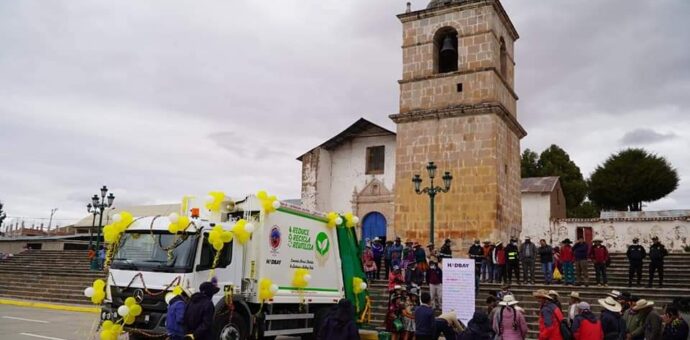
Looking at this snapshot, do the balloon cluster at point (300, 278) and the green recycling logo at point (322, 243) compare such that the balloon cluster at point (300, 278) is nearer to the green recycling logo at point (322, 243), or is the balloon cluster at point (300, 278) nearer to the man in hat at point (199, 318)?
the green recycling logo at point (322, 243)

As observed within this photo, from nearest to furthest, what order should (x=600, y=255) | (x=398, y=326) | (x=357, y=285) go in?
(x=398, y=326) < (x=357, y=285) < (x=600, y=255)

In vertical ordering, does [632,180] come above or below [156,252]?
above

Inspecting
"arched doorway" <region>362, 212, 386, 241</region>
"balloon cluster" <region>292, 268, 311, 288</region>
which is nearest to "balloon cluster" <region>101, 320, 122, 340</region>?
"balloon cluster" <region>292, 268, 311, 288</region>

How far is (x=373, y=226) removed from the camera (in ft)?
85.7

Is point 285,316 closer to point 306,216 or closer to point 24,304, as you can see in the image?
point 306,216

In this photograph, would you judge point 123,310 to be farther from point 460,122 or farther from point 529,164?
point 529,164

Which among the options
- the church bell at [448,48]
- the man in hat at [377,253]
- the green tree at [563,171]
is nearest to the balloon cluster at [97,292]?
the man in hat at [377,253]

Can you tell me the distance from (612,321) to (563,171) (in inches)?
1643

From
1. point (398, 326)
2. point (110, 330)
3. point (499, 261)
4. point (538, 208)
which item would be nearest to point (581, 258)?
point (499, 261)

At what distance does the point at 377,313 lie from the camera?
608 inches

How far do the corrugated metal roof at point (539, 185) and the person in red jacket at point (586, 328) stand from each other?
24.0 metres

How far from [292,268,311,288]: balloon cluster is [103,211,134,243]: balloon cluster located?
3243 millimetres

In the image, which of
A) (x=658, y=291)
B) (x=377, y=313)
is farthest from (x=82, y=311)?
(x=658, y=291)

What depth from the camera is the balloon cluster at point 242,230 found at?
9.62 m
